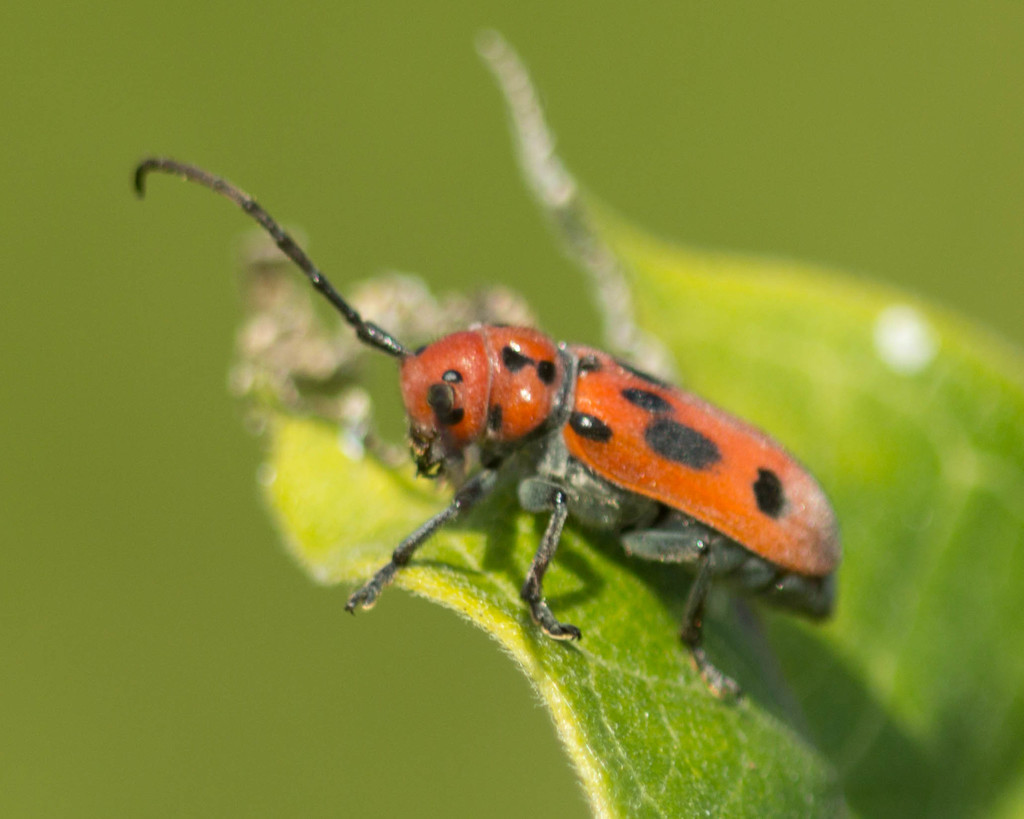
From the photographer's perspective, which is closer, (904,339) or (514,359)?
(514,359)

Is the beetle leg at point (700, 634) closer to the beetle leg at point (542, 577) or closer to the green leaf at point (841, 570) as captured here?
the green leaf at point (841, 570)

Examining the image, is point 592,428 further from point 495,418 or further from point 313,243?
point 313,243

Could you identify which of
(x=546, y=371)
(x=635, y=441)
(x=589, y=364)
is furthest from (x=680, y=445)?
(x=546, y=371)

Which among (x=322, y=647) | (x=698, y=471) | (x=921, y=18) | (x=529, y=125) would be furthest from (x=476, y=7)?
(x=698, y=471)

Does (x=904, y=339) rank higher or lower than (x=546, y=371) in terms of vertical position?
higher

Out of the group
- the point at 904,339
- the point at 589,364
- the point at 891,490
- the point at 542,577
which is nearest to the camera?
the point at 542,577

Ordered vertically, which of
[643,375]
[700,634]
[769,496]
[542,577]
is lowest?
[700,634]

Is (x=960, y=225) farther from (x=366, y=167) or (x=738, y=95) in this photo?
(x=366, y=167)

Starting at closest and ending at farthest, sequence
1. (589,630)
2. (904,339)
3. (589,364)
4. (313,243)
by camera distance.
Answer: (589,630) < (589,364) < (904,339) < (313,243)
